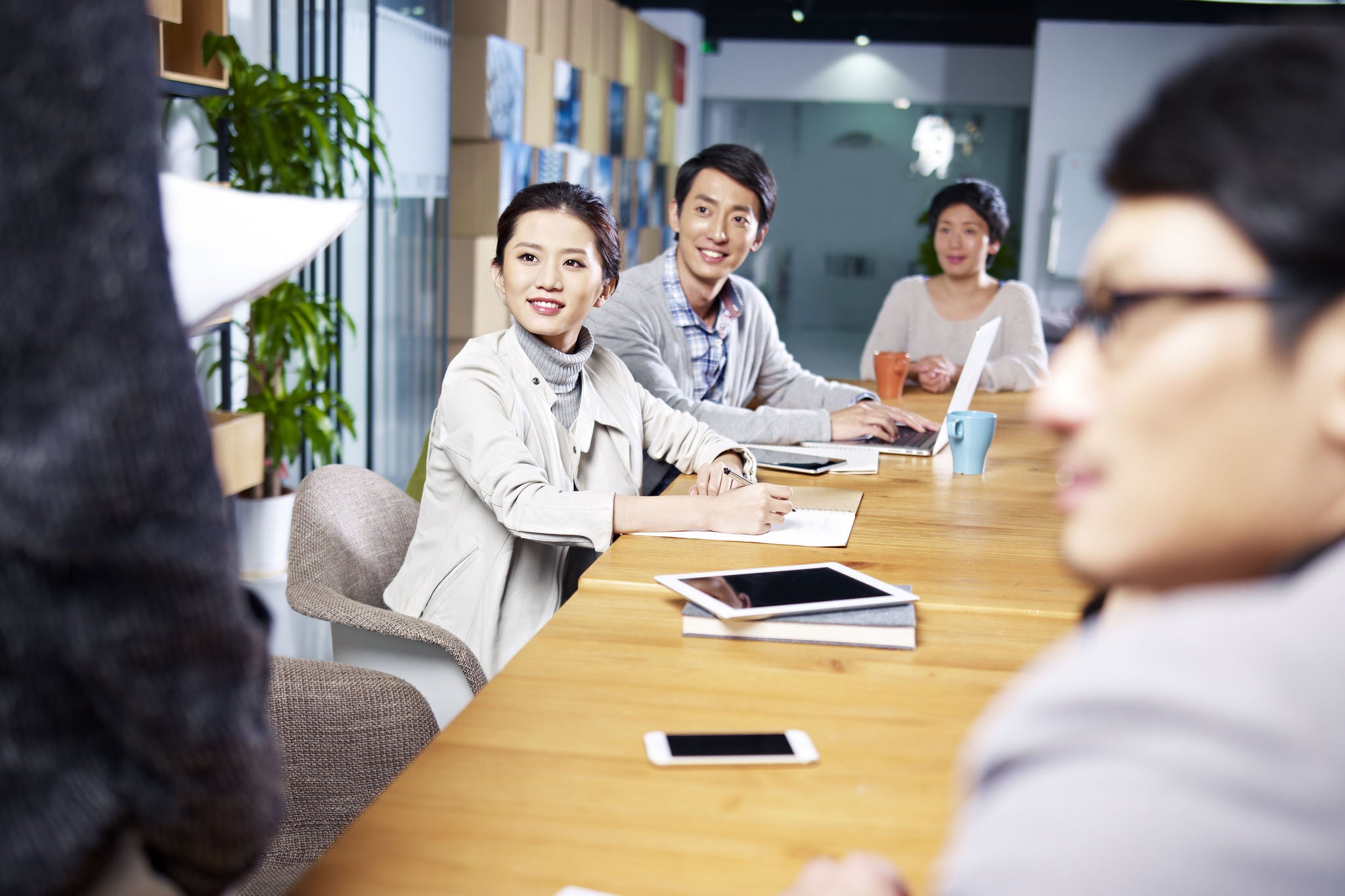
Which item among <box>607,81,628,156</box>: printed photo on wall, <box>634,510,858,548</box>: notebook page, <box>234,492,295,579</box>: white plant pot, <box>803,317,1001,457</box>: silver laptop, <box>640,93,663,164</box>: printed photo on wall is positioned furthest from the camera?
<box>640,93,663,164</box>: printed photo on wall

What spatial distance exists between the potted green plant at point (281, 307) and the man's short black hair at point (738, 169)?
3.50ft

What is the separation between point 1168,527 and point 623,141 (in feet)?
23.7

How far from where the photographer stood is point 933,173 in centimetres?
927

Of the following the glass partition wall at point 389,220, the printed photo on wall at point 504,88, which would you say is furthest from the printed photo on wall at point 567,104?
the glass partition wall at point 389,220

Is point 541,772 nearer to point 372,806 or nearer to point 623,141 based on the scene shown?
point 372,806

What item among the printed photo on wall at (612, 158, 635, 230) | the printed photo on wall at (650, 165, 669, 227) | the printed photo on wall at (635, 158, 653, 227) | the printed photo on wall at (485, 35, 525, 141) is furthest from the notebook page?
the printed photo on wall at (650, 165, 669, 227)

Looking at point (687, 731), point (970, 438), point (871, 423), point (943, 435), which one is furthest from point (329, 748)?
point (943, 435)

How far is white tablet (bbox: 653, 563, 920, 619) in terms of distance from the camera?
4.33ft

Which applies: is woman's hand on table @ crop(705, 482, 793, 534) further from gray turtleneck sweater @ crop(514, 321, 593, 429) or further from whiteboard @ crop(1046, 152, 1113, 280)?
whiteboard @ crop(1046, 152, 1113, 280)

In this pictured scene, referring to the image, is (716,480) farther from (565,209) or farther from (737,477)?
(565,209)

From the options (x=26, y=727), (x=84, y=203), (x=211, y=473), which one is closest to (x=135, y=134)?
(x=84, y=203)

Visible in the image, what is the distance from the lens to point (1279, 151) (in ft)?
1.37

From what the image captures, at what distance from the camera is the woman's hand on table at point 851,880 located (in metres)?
0.70

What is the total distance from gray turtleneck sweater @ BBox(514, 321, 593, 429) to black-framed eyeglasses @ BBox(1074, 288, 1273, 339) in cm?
158
